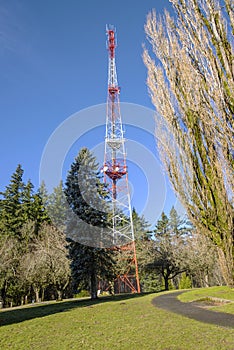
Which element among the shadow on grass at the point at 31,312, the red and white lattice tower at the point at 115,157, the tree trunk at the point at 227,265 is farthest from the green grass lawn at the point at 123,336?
the red and white lattice tower at the point at 115,157

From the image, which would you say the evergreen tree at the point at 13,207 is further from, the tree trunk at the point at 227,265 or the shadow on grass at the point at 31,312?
the tree trunk at the point at 227,265

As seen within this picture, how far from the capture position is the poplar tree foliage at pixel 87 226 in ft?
53.8

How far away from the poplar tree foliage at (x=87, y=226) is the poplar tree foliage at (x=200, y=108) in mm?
11423

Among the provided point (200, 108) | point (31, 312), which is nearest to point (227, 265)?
point (200, 108)

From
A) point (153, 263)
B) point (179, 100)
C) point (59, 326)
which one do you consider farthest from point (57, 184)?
point (179, 100)

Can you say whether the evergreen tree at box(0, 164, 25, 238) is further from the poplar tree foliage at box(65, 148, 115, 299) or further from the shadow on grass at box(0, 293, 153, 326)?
the shadow on grass at box(0, 293, 153, 326)

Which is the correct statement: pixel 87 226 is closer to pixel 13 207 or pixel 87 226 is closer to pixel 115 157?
pixel 115 157

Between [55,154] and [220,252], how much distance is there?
47.1 feet

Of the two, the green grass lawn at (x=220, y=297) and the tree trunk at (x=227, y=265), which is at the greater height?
the tree trunk at (x=227, y=265)

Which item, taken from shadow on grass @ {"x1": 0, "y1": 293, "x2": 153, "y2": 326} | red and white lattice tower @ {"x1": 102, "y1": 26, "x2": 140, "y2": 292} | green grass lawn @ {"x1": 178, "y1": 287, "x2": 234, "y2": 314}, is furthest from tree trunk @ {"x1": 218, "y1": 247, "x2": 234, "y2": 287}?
red and white lattice tower @ {"x1": 102, "y1": 26, "x2": 140, "y2": 292}

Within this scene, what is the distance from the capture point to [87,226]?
17.0m

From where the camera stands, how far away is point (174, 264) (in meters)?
26.8

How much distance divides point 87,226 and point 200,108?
12754 mm

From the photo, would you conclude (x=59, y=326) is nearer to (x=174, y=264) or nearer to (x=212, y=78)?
(x=212, y=78)
